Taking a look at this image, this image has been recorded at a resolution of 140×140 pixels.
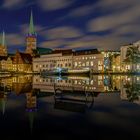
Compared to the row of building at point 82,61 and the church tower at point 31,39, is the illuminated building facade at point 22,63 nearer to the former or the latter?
the row of building at point 82,61

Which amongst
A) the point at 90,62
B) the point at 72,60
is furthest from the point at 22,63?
the point at 90,62

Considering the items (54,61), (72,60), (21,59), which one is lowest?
(72,60)

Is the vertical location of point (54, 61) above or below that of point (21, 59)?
below

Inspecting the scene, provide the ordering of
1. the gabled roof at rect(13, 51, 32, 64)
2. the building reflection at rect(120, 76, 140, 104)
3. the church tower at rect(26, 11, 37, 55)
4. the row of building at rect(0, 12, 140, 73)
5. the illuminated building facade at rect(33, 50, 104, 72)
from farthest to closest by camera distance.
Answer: the church tower at rect(26, 11, 37, 55) → the gabled roof at rect(13, 51, 32, 64) → the illuminated building facade at rect(33, 50, 104, 72) → the row of building at rect(0, 12, 140, 73) → the building reflection at rect(120, 76, 140, 104)

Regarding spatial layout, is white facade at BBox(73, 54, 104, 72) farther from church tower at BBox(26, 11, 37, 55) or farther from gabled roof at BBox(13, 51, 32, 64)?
church tower at BBox(26, 11, 37, 55)

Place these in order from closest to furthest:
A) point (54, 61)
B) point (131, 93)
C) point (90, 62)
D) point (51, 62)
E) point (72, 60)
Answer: point (131, 93) < point (90, 62) < point (72, 60) < point (54, 61) < point (51, 62)

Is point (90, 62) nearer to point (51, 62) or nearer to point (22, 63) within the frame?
point (51, 62)

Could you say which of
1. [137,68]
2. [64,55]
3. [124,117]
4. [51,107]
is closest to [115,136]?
[124,117]

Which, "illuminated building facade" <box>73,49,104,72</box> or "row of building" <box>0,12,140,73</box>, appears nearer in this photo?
"row of building" <box>0,12,140,73</box>

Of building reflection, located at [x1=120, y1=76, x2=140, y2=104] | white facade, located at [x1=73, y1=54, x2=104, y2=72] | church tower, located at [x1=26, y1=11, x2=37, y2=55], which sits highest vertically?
church tower, located at [x1=26, y1=11, x2=37, y2=55]

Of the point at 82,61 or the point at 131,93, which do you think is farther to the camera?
the point at 82,61

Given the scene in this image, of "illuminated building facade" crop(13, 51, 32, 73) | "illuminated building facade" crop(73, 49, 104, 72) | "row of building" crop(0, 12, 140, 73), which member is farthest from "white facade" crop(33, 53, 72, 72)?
"illuminated building facade" crop(73, 49, 104, 72)

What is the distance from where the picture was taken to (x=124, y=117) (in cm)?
1459

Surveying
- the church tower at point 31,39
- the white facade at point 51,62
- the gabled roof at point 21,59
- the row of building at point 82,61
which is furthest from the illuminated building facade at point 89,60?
the church tower at point 31,39
